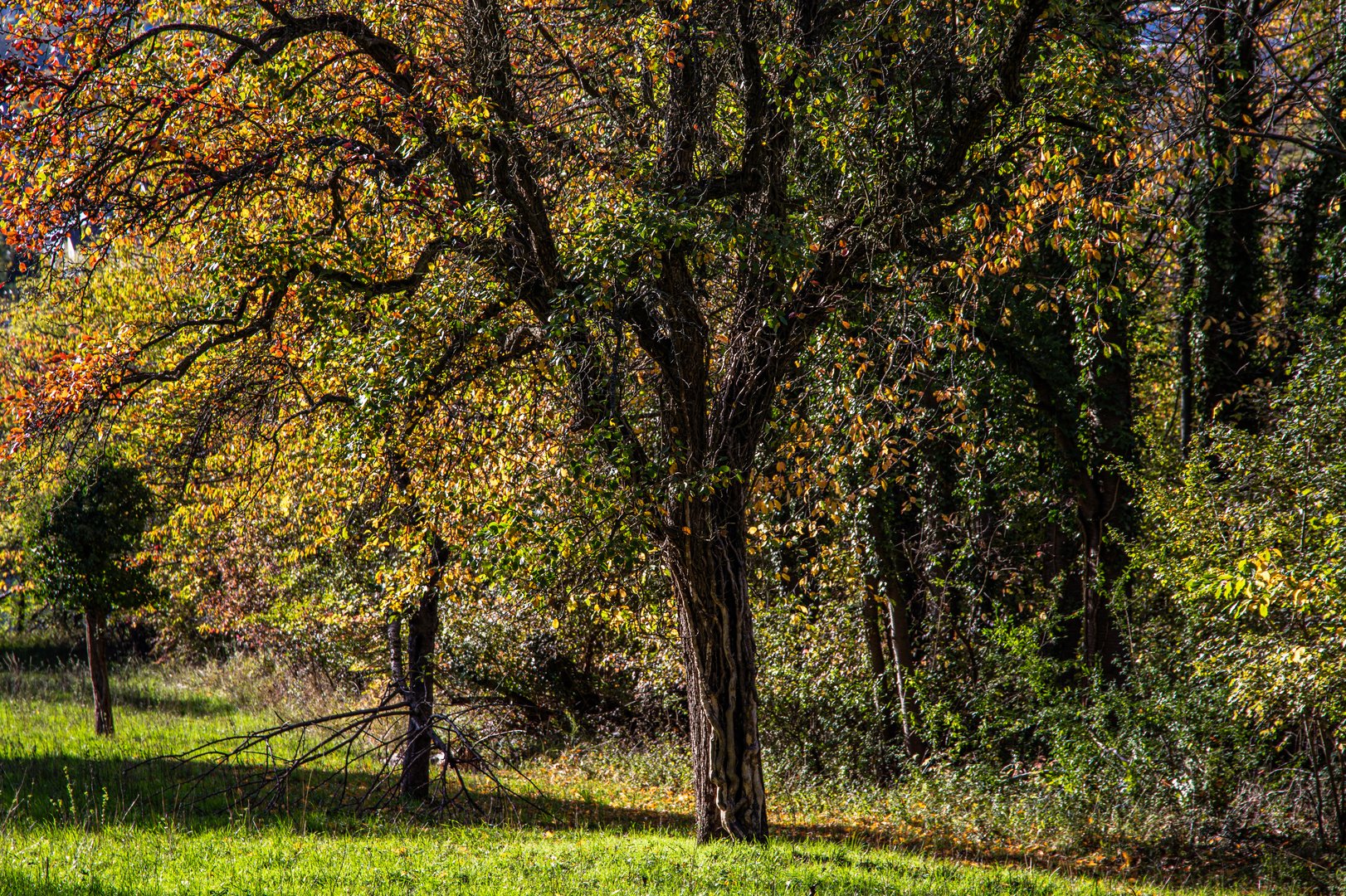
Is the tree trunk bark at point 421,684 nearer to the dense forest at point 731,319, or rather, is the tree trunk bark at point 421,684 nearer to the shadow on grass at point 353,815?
the dense forest at point 731,319

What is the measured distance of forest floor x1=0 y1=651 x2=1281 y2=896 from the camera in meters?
6.24

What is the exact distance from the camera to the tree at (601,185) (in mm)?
7238

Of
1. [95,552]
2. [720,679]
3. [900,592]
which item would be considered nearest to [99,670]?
[95,552]

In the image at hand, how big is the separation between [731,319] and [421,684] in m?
5.60

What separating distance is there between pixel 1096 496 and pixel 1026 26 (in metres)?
6.89

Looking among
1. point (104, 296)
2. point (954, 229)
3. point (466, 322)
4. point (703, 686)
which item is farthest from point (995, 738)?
point (104, 296)

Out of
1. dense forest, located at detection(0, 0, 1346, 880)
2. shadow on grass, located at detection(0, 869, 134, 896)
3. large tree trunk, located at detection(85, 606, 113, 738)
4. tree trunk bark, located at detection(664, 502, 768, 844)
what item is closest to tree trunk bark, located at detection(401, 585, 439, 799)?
dense forest, located at detection(0, 0, 1346, 880)

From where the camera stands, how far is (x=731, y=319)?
8.23 m

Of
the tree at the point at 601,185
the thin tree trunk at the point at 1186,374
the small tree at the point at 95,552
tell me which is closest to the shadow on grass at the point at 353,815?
the tree at the point at 601,185

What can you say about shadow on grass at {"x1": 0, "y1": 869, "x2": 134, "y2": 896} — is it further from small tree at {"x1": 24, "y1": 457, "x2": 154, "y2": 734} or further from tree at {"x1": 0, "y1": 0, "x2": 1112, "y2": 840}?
small tree at {"x1": 24, "y1": 457, "x2": 154, "y2": 734}

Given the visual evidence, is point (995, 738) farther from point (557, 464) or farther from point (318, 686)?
point (318, 686)

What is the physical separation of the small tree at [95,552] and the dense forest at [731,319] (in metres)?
2.18

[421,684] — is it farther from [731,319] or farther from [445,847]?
[731,319]

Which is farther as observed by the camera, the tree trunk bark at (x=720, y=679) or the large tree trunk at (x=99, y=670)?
the large tree trunk at (x=99, y=670)
